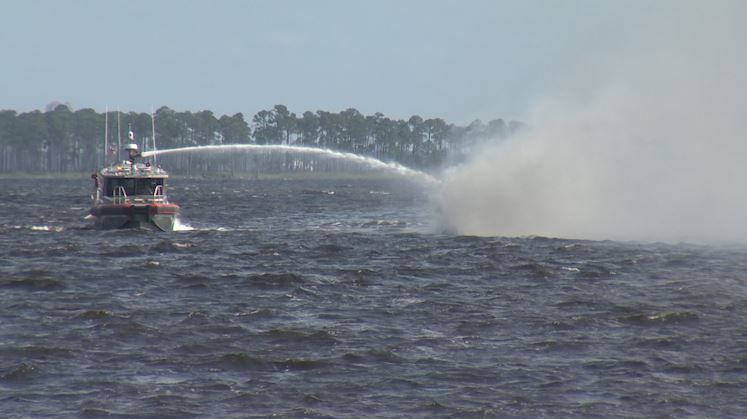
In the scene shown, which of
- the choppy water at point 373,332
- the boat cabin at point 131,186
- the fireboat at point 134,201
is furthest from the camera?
the boat cabin at point 131,186

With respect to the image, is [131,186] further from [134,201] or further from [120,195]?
[134,201]

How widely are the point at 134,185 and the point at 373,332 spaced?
135 ft

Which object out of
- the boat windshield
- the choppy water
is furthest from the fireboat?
the choppy water

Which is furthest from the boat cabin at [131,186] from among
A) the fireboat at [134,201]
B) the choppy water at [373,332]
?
the choppy water at [373,332]

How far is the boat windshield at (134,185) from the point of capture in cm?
7069

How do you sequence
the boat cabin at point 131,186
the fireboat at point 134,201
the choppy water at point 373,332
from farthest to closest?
the boat cabin at point 131,186 < the fireboat at point 134,201 < the choppy water at point 373,332

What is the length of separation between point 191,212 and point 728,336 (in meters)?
77.7

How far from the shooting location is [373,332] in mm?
32812

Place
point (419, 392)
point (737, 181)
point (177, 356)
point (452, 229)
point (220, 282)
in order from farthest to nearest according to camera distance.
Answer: point (737, 181)
point (452, 229)
point (220, 282)
point (177, 356)
point (419, 392)

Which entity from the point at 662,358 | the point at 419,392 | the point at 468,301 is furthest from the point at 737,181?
the point at 419,392

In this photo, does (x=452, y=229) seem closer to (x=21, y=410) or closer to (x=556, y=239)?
(x=556, y=239)

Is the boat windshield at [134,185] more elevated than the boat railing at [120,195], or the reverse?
the boat windshield at [134,185]

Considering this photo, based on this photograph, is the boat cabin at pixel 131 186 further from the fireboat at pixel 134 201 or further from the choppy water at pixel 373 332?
the choppy water at pixel 373 332

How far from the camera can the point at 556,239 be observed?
2594 inches
